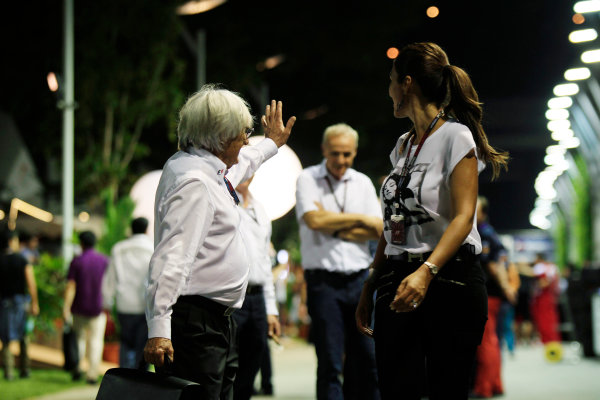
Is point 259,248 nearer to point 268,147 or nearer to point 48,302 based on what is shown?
point 268,147

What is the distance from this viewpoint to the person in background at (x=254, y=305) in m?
5.63

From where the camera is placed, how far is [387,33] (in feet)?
99.7

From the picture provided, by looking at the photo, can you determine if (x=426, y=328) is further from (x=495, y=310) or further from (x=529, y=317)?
(x=529, y=317)

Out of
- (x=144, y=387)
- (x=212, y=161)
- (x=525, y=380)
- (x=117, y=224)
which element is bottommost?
(x=525, y=380)

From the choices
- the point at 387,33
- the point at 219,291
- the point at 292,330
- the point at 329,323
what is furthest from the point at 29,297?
the point at 387,33

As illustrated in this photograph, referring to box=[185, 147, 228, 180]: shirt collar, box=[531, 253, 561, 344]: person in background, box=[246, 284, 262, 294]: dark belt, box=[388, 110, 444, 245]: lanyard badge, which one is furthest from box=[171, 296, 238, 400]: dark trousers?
box=[531, 253, 561, 344]: person in background

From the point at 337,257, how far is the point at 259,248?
561 mm

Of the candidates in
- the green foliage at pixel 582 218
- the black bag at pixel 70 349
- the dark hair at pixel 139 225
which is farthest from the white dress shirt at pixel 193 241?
the green foliage at pixel 582 218

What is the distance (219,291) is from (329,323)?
240cm

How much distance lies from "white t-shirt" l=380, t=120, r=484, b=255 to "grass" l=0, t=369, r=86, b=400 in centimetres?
767

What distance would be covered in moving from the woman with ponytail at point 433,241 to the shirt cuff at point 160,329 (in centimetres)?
84

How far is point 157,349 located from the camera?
347 cm

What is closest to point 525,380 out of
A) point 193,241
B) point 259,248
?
point 259,248

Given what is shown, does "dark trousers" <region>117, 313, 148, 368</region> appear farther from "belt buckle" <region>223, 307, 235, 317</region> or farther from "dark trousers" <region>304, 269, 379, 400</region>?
"belt buckle" <region>223, 307, 235, 317</region>
